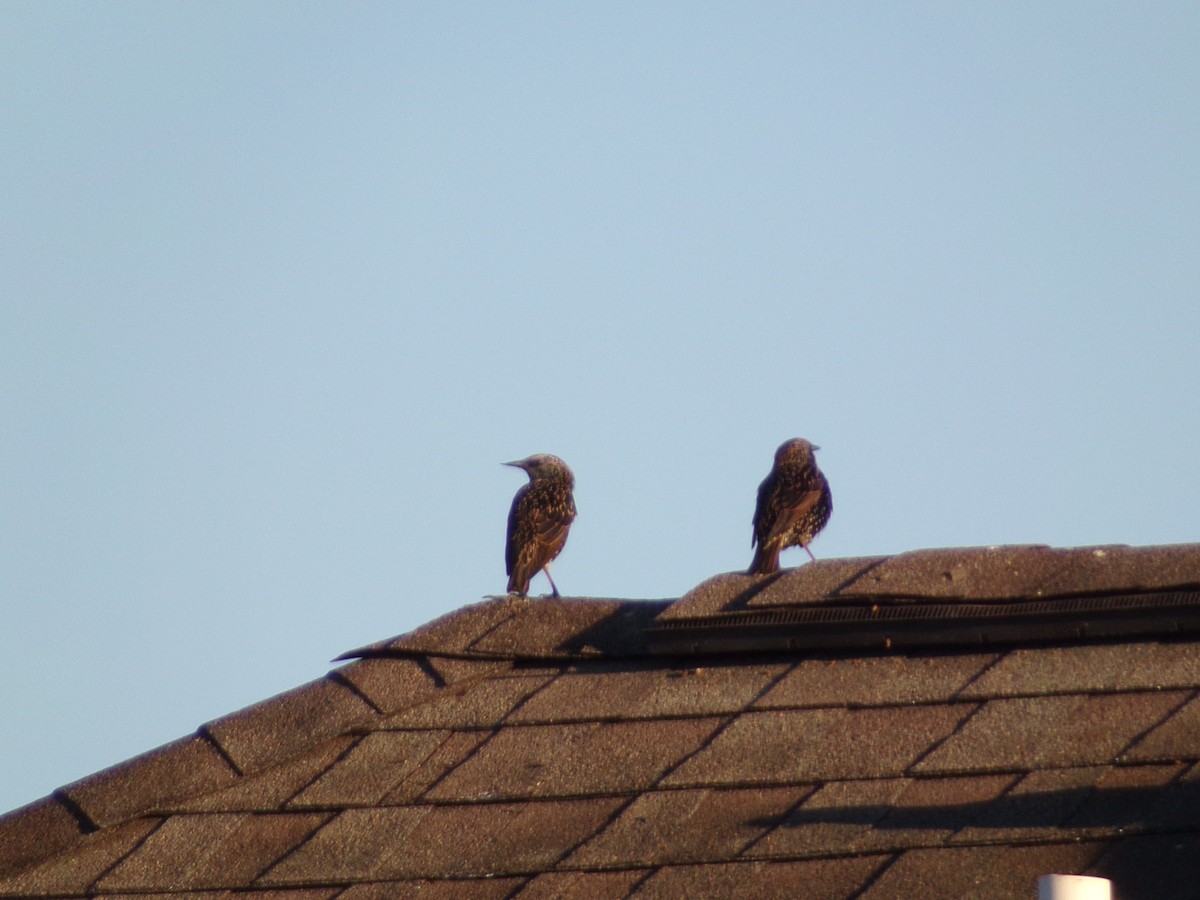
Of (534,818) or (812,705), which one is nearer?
(534,818)

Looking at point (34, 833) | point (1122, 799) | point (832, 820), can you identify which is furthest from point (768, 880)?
point (34, 833)

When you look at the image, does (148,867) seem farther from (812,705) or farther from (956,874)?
(956,874)

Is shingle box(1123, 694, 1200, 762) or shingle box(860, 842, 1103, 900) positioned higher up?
shingle box(1123, 694, 1200, 762)

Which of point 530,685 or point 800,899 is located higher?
point 530,685

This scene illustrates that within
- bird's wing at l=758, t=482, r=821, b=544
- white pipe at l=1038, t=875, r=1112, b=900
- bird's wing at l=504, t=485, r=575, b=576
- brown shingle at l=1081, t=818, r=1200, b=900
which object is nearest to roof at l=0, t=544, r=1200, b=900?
brown shingle at l=1081, t=818, r=1200, b=900

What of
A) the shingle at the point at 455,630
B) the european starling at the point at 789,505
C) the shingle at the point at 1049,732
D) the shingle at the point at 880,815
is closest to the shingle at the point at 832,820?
the shingle at the point at 880,815

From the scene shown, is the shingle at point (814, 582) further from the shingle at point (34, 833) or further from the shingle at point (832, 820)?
the shingle at point (34, 833)

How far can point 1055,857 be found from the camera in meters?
4.04

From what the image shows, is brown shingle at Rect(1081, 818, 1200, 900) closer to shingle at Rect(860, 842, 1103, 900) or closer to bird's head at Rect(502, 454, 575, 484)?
shingle at Rect(860, 842, 1103, 900)

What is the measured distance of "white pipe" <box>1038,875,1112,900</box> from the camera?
3.31 meters

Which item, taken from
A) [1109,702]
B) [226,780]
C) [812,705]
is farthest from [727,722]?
[226,780]

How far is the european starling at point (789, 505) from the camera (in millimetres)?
9766

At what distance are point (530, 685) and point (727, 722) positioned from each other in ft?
2.32

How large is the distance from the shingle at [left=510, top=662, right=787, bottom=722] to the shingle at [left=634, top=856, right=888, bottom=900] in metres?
0.85
